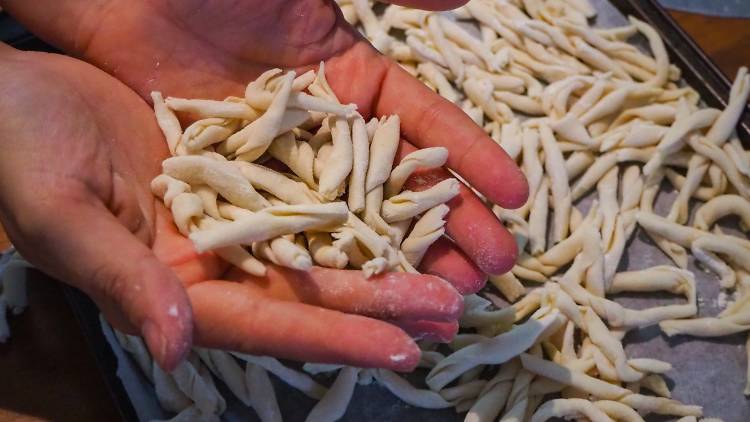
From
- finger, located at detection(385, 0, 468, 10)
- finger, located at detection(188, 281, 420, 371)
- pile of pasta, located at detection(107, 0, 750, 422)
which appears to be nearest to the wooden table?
pile of pasta, located at detection(107, 0, 750, 422)

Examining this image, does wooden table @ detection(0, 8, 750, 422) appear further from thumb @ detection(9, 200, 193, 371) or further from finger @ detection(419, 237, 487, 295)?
finger @ detection(419, 237, 487, 295)

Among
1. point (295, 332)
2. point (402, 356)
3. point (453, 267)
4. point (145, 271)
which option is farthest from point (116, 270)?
point (453, 267)

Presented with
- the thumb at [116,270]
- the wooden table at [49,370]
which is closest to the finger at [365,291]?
the thumb at [116,270]

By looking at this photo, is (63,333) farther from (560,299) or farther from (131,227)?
(560,299)

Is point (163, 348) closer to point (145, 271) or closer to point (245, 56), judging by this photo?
point (145, 271)

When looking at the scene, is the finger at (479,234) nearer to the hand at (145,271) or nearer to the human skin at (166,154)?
the human skin at (166,154)

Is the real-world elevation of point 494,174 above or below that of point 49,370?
above

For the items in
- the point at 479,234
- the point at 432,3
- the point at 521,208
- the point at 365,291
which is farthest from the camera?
the point at 521,208
